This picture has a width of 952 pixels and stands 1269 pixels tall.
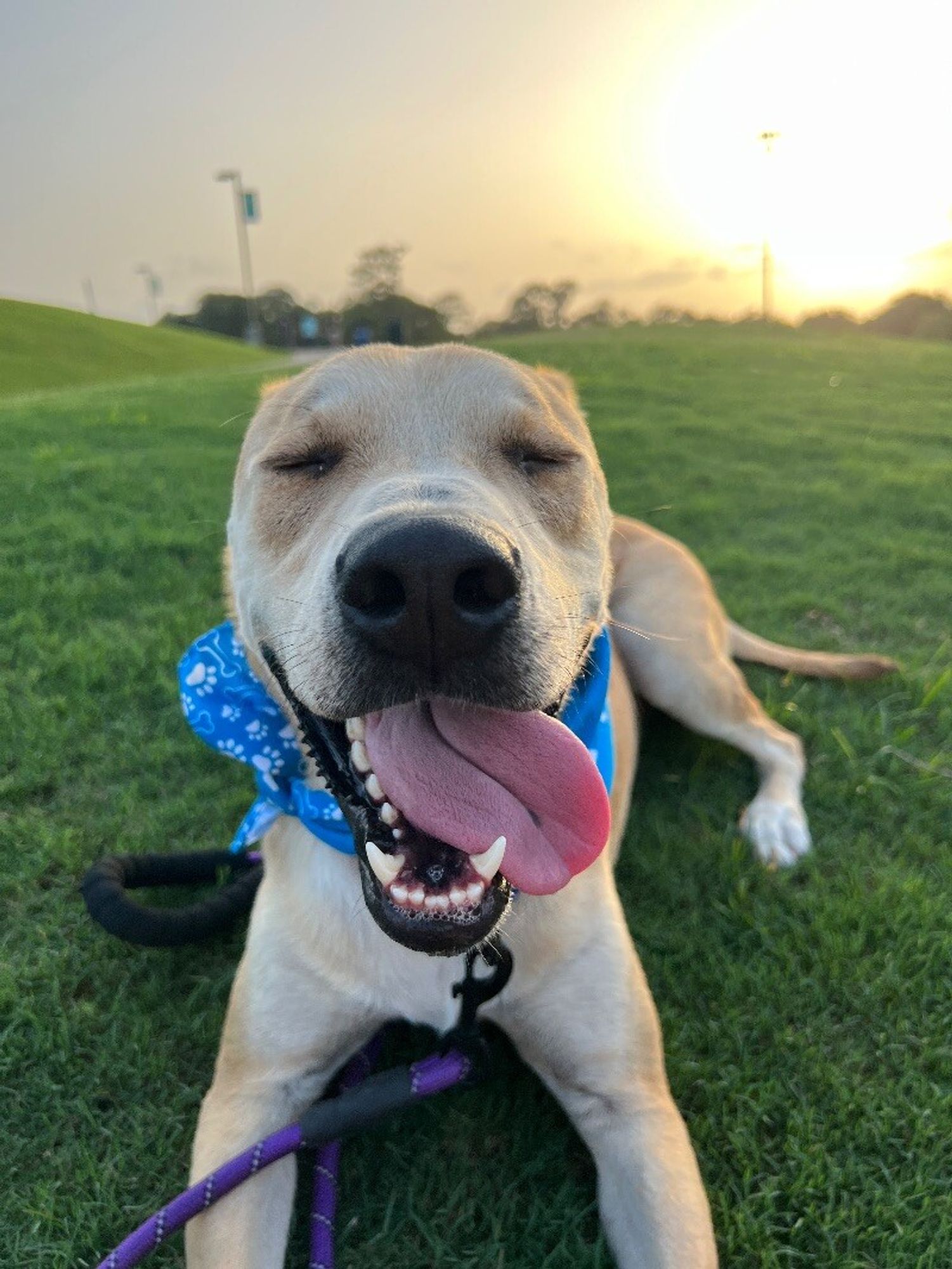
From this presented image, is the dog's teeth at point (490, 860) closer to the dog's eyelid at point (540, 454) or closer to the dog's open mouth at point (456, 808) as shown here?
the dog's open mouth at point (456, 808)

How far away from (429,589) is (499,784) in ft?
1.95

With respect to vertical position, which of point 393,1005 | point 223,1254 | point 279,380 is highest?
point 279,380

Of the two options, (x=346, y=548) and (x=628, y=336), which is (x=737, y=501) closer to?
(x=346, y=548)

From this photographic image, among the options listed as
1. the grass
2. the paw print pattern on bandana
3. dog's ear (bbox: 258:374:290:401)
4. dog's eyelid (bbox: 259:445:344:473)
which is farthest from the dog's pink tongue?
dog's ear (bbox: 258:374:290:401)

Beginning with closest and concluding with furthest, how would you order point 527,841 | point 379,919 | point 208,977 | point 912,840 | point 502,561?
point 502,561 < point 379,919 < point 527,841 < point 208,977 < point 912,840

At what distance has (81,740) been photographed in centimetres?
430

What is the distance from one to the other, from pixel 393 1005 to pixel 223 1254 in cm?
69

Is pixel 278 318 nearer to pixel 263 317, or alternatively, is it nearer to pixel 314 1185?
pixel 263 317

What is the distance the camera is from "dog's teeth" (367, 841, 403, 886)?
6.23 feet

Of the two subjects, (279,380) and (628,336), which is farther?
(628,336)

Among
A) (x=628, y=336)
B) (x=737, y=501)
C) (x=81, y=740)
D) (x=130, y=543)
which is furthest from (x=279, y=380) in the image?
(x=628, y=336)

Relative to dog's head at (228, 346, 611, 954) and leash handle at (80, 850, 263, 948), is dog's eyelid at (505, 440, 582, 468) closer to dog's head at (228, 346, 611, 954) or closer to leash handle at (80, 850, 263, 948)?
dog's head at (228, 346, 611, 954)

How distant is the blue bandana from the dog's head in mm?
90

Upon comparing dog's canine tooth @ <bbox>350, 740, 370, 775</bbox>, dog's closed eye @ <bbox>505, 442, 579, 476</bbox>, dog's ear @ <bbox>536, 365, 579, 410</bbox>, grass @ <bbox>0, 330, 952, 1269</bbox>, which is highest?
dog's ear @ <bbox>536, 365, 579, 410</bbox>
